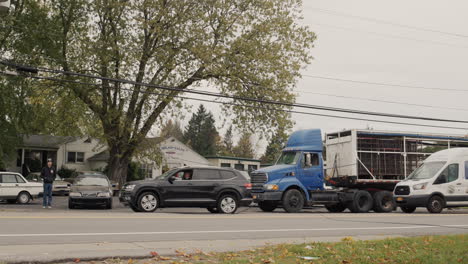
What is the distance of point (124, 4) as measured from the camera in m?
30.9

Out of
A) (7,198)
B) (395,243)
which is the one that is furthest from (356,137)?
(7,198)

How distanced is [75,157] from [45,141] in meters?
3.93

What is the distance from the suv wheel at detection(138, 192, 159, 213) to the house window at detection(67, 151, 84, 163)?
3762cm

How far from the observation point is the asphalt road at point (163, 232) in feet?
31.1

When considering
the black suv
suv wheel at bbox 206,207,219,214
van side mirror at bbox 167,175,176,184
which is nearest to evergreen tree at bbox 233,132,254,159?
suv wheel at bbox 206,207,219,214

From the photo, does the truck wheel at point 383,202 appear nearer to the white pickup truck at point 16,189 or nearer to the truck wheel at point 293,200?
the truck wheel at point 293,200

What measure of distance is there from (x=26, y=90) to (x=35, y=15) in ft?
15.3

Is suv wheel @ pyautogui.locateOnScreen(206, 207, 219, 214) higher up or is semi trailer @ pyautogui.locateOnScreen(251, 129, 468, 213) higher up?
semi trailer @ pyautogui.locateOnScreen(251, 129, 468, 213)

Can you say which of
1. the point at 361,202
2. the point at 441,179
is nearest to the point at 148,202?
the point at 361,202

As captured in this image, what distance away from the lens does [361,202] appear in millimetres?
24094

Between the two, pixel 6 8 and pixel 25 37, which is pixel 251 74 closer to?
pixel 25 37

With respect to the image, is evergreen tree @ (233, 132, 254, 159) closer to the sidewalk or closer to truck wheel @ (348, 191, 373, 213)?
truck wheel @ (348, 191, 373, 213)

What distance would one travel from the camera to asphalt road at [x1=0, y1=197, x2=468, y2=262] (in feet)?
31.1

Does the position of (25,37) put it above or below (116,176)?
above
